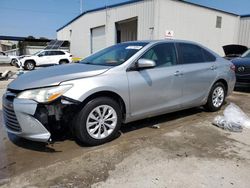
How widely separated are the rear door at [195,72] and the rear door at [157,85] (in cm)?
19

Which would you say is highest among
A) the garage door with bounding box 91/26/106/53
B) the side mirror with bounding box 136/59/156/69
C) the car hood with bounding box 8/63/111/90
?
the garage door with bounding box 91/26/106/53

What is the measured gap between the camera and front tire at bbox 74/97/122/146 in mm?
3293

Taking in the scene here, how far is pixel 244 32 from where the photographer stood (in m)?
18.8

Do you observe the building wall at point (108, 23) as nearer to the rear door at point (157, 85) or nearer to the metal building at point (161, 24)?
the metal building at point (161, 24)

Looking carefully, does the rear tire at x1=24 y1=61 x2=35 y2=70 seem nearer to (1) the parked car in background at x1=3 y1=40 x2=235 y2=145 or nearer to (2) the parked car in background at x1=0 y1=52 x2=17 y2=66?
(2) the parked car in background at x1=0 y1=52 x2=17 y2=66

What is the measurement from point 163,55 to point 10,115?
2.64m

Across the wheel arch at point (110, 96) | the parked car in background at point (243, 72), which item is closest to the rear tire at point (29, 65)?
the parked car in background at point (243, 72)

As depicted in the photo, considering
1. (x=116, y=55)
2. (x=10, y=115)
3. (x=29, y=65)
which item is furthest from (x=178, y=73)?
(x=29, y=65)

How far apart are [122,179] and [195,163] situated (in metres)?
0.99

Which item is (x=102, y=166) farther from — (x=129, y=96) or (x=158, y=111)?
(x=158, y=111)

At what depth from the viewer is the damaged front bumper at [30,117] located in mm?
3028

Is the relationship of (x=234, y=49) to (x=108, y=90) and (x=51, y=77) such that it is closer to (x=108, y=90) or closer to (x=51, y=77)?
(x=108, y=90)

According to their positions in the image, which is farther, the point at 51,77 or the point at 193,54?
the point at 193,54

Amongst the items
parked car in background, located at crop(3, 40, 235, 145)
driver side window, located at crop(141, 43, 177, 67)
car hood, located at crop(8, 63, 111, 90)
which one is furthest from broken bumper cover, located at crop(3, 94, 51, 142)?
driver side window, located at crop(141, 43, 177, 67)
